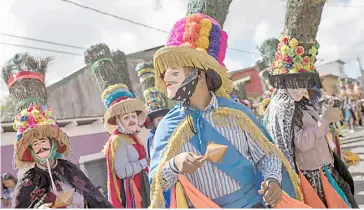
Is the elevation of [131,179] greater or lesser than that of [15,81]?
lesser

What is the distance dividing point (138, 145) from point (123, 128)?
259 millimetres

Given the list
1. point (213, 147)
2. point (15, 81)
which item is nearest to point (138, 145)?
point (15, 81)

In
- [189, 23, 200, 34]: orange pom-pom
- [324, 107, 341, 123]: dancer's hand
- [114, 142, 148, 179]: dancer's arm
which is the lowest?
[114, 142, 148, 179]: dancer's arm

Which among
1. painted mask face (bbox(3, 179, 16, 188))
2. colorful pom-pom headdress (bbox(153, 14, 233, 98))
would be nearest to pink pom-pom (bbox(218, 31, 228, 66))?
colorful pom-pom headdress (bbox(153, 14, 233, 98))

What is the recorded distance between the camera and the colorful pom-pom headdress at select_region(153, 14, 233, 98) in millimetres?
2385

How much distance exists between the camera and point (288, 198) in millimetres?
2383

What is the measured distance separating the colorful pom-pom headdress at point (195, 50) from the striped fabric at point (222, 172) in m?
0.27

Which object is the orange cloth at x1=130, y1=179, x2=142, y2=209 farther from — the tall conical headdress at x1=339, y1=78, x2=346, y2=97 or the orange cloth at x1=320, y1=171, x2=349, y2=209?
the tall conical headdress at x1=339, y1=78, x2=346, y2=97

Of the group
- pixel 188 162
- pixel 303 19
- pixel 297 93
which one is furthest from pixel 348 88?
pixel 188 162

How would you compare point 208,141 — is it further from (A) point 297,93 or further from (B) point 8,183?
(B) point 8,183

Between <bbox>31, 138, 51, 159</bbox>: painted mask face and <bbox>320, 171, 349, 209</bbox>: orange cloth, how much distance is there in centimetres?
225

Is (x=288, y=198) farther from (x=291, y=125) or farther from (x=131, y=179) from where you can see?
(x=131, y=179)

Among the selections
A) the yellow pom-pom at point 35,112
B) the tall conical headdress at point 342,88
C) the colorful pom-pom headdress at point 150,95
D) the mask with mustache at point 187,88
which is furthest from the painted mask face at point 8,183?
the tall conical headdress at point 342,88

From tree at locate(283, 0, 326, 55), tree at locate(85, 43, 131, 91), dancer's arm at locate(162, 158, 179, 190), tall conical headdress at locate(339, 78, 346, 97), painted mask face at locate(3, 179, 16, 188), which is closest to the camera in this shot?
dancer's arm at locate(162, 158, 179, 190)
